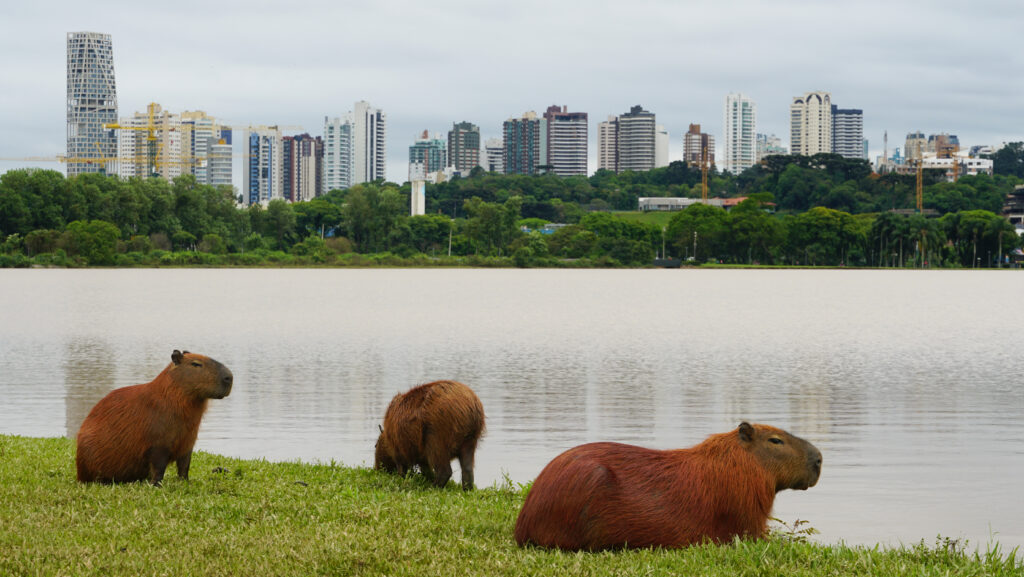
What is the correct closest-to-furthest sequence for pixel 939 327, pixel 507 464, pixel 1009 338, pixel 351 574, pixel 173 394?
pixel 351 574
pixel 173 394
pixel 507 464
pixel 1009 338
pixel 939 327

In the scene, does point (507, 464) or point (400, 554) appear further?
point (507, 464)

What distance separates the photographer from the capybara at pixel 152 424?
9.38 metres

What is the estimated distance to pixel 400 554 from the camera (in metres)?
6.96

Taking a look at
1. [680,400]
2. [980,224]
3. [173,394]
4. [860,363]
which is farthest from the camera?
[980,224]

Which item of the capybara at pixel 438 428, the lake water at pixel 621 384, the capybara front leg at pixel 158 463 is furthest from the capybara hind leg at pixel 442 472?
the capybara front leg at pixel 158 463

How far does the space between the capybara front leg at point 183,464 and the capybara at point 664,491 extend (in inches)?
147

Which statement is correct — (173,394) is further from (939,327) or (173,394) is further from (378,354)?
(939,327)

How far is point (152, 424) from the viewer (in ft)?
30.7

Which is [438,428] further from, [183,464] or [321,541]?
[321,541]

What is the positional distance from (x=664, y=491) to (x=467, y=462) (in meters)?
3.28

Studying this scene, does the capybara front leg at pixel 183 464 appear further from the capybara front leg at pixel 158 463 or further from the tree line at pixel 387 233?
the tree line at pixel 387 233

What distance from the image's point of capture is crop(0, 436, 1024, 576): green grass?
6.59 metres

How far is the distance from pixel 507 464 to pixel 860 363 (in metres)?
17.6

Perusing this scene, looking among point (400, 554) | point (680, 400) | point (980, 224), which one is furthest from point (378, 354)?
point (980, 224)
